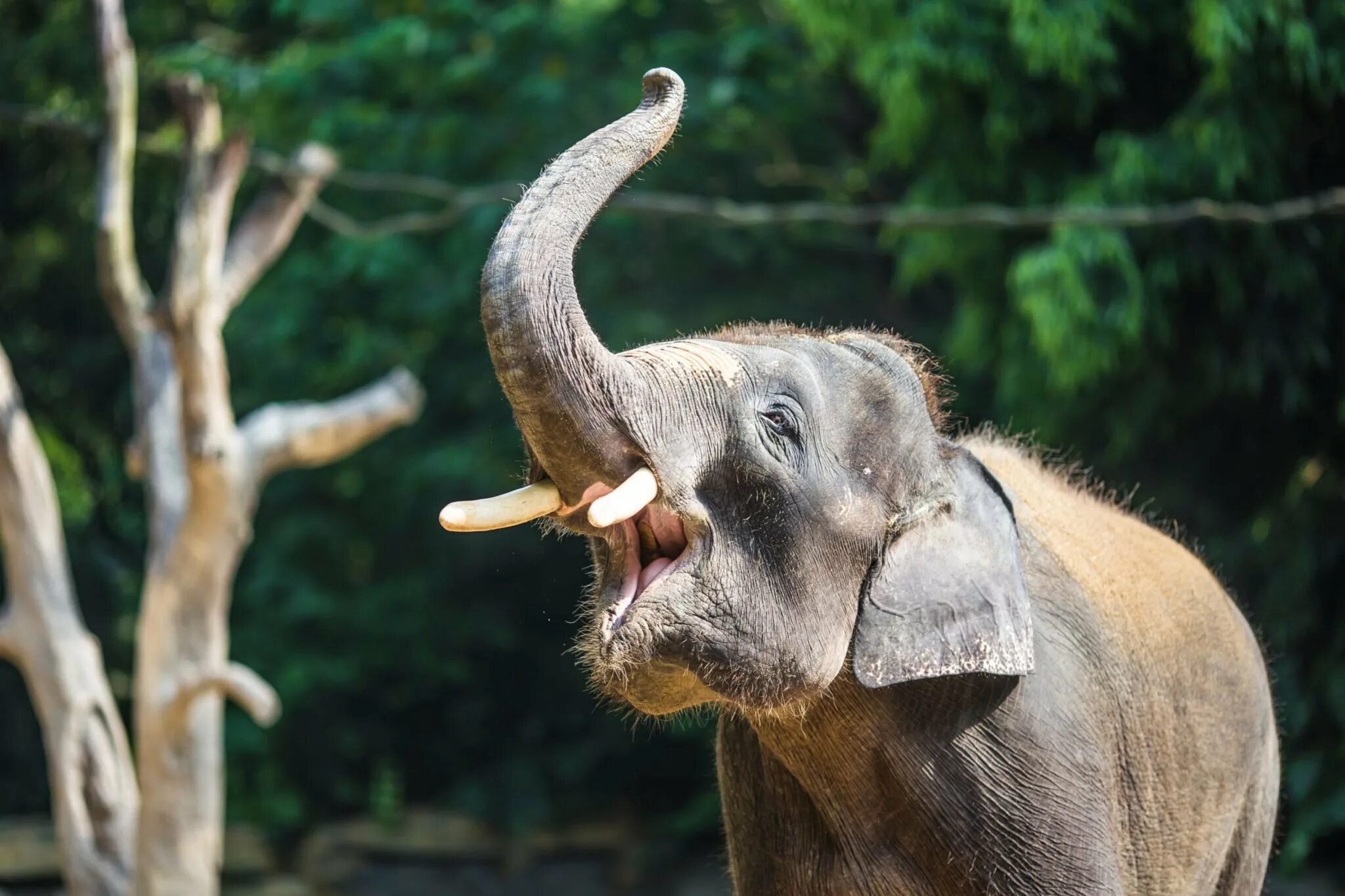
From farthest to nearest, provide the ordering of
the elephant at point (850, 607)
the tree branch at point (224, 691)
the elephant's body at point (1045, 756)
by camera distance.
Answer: the tree branch at point (224, 691) < the elephant's body at point (1045, 756) < the elephant at point (850, 607)

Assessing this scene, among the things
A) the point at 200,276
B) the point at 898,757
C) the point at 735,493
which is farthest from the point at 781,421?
the point at 200,276

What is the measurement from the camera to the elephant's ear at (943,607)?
220cm

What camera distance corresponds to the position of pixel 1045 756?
2318 millimetres

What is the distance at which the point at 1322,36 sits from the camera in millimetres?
5402

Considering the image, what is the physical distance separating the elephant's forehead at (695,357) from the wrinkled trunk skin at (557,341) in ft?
0.37

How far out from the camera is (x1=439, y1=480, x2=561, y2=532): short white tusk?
1.86 m

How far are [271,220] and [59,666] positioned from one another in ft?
5.52

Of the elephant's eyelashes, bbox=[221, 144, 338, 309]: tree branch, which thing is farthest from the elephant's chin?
bbox=[221, 144, 338, 309]: tree branch

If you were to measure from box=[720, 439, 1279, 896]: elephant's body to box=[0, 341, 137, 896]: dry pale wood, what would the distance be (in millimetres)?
3352

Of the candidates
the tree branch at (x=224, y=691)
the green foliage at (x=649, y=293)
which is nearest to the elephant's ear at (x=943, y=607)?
the green foliage at (x=649, y=293)

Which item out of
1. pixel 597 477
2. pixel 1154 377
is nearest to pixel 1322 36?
pixel 1154 377

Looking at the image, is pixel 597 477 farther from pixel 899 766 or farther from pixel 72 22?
pixel 72 22

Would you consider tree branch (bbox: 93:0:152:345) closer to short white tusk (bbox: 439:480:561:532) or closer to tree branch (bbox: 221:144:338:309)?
tree branch (bbox: 221:144:338:309)

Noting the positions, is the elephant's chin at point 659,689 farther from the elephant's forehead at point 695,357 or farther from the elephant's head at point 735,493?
the elephant's forehead at point 695,357
